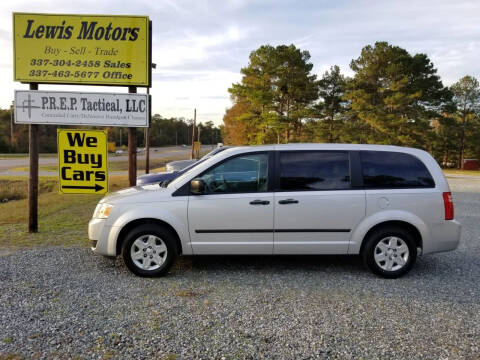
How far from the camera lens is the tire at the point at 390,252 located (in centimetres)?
465

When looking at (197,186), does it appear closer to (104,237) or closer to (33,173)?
(104,237)

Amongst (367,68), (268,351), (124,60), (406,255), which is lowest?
(268,351)

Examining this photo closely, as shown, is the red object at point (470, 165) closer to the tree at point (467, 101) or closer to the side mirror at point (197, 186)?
the tree at point (467, 101)

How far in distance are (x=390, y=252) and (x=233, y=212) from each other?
2.13m

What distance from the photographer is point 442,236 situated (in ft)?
15.3

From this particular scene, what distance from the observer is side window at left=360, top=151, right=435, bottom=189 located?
4.70 m

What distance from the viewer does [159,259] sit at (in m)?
4.59

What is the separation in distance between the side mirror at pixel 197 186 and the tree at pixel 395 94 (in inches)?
1226

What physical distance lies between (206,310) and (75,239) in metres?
3.81

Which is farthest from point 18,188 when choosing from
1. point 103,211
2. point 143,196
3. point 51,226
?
point 143,196

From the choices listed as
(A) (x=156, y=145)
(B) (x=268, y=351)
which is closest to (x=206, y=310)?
(B) (x=268, y=351)

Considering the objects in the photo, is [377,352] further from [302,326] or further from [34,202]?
[34,202]

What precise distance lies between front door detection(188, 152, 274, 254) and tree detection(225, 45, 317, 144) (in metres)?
31.5

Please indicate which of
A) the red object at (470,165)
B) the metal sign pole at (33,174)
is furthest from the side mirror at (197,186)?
the red object at (470,165)
